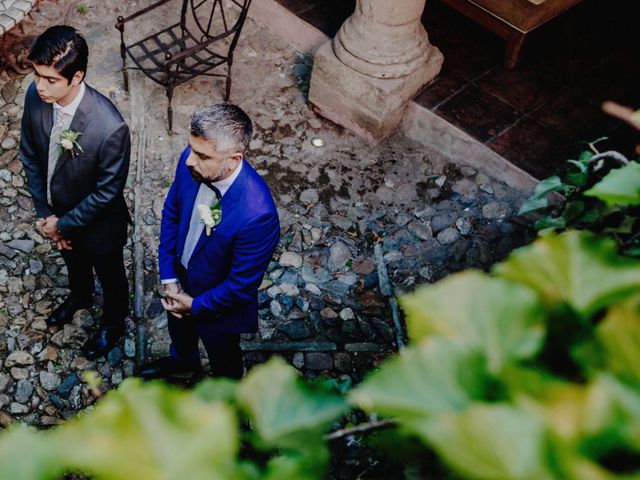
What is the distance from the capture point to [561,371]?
3.33 ft

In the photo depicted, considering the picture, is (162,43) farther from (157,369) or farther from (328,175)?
Answer: (157,369)

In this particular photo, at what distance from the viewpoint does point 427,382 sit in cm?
88

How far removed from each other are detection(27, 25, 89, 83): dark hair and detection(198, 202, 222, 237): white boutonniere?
3.03 feet

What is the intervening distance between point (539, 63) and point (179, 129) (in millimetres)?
3037

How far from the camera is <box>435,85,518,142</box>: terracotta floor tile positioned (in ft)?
17.0

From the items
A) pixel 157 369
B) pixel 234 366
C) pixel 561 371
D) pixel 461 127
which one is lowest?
pixel 157 369

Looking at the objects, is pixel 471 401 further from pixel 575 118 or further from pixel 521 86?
pixel 521 86

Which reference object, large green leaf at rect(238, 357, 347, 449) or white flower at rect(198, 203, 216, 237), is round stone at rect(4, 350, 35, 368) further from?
large green leaf at rect(238, 357, 347, 449)

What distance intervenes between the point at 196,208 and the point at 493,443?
258cm

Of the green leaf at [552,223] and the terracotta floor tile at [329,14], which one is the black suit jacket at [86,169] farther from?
the terracotta floor tile at [329,14]

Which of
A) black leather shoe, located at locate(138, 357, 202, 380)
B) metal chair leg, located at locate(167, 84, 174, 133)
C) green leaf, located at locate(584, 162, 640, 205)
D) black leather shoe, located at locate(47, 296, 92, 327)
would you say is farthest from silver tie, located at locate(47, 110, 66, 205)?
green leaf, located at locate(584, 162, 640, 205)

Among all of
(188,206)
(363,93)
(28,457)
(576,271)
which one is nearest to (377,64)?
(363,93)

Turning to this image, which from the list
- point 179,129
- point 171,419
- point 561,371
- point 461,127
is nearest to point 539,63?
Result: point 461,127

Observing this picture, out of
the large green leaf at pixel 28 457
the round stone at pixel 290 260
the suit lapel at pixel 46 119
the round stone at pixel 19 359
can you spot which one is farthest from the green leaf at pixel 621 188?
the round stone at pixel 19 359
